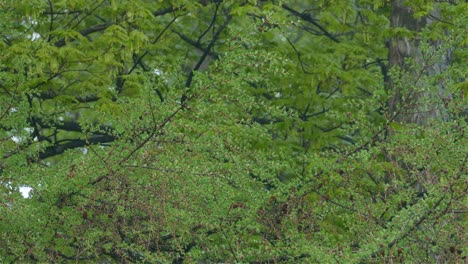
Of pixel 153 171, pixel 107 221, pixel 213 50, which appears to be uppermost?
pixel 153 171

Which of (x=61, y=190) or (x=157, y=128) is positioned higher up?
(x=157, y=128)

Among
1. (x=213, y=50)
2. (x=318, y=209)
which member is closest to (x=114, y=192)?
(x=318, y=209)

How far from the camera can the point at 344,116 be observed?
35.4 feet

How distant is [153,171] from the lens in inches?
337

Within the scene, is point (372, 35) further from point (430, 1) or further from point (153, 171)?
point (153, 171)

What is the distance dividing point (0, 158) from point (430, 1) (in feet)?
24.3

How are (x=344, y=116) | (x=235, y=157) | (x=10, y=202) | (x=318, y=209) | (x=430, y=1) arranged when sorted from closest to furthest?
(x=10, y=202) → (x=235, y=157) → (x=318, y=209) → (x=344, y=116) → (x=430, y=1)

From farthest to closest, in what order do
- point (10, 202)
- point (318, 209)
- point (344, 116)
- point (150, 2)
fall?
point (150, 2) → point (344, 116) → point (318, 209) → point (10, 202)

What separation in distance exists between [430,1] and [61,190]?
7.32 meters

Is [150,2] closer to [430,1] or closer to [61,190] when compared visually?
[430,1]

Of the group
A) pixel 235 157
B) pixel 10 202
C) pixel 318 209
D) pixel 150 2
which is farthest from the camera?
pixel 150 2

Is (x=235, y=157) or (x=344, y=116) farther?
(x=344, y=116)

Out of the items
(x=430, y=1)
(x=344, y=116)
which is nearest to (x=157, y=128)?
(x=344, y=116)

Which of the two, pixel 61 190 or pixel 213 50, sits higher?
pixel 61 190
